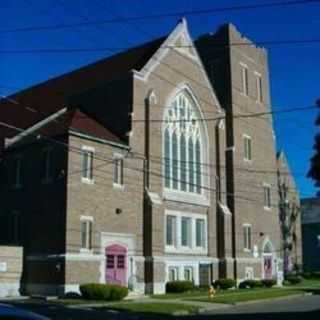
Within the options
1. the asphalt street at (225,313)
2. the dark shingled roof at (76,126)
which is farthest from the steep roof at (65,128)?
the asphalt street at (225,313)

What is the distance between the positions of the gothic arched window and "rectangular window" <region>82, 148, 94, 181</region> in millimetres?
7409

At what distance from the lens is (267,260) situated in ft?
180

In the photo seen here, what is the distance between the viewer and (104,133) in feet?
134

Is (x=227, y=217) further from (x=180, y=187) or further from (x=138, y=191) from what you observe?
(x=138, y=191)

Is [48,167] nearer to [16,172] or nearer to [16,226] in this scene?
[16,172]

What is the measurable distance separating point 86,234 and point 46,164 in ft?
15.6

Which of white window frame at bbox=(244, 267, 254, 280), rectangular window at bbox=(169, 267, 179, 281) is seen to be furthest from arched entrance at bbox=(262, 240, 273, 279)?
rectangular window at bbox=(169, 267, 179, 281)

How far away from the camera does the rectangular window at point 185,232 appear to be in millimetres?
45781

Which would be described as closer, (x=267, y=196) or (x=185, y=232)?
(x=185, y=232)

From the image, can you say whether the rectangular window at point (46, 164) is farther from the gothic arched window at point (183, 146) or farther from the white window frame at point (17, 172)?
the gothic arched window at point (183, 146)

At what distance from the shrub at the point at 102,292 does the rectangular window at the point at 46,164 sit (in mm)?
7099

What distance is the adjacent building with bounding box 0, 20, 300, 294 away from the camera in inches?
1485

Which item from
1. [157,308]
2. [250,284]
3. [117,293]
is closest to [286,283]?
[250,284]

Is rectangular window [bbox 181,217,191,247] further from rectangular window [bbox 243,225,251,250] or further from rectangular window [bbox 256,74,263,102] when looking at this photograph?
rectangular window [bbox 256,74,263,102]
